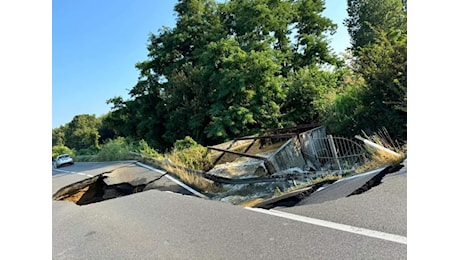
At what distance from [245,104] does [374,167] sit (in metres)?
8.37

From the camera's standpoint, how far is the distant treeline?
9.00 metres

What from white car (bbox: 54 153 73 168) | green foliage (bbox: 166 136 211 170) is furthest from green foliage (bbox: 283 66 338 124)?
white car (bbox: 54 153 73 168)

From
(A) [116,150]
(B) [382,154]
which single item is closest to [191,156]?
(B) [382,154]

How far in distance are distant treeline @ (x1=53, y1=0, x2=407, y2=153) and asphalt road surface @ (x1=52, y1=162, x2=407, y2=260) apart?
444 centimetres

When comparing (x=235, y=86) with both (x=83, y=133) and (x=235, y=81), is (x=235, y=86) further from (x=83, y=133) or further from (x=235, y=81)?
(x=83, y=133)

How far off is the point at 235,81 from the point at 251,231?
9955mm

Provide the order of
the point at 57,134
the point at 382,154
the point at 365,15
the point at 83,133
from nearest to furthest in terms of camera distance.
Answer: the point at 382,154
the point at 57,134
the point at 83,133
the point at 365,15

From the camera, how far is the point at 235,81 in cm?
1227

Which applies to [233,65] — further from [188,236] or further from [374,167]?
[188,236]

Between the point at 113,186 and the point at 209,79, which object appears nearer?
the point at 113,186

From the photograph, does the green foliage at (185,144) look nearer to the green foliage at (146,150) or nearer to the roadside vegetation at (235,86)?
the roadside vegetation at (235,86)
